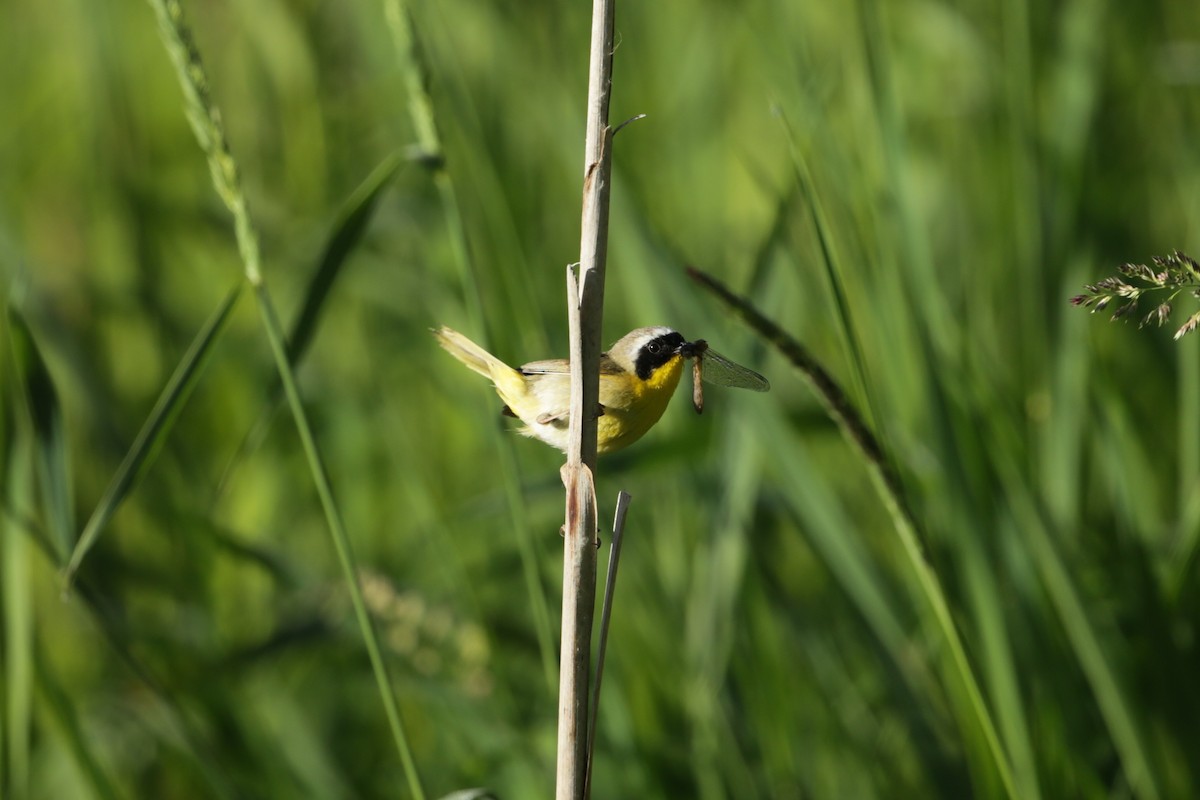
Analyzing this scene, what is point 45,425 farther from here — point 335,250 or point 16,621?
point 16,621

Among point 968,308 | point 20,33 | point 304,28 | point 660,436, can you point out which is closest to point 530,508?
point 660,436

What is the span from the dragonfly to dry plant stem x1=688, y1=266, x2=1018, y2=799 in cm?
5

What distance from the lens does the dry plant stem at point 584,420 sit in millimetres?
1001

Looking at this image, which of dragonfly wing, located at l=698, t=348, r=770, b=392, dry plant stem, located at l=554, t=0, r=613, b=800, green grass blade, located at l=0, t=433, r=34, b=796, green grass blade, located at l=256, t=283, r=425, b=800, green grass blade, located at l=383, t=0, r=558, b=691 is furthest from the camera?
green grass blade, located at l=0, t=433, r=34, b=796

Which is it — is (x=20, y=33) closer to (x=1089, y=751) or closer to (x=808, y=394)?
(x=808, y=394)

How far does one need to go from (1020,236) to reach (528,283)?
3.61 feet

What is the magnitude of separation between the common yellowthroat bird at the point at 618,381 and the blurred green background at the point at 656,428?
0.38ft

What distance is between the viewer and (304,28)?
3143 millimetres

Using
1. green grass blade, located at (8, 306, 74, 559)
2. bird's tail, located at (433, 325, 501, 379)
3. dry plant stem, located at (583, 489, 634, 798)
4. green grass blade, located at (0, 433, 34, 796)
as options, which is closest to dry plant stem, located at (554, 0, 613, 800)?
dry plant stem, located at (583, 489, 634, 798)

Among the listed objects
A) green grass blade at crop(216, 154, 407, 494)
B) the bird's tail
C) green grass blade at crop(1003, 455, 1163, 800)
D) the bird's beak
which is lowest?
green grass blade at crop(1003, 455, 1163, 800)

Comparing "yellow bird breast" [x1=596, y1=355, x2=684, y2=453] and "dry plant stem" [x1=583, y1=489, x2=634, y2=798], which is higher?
"yellow bird breast" [x1=596, y1=355, x2=684, y2=453]

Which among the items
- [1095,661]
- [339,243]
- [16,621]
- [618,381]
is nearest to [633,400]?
[618,381]

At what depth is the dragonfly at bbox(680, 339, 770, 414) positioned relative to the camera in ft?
3.68

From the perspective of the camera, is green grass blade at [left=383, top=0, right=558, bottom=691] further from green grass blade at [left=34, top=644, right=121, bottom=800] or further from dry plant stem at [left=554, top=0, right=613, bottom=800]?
green grass blade at [left=34, top=644, right=121, bottom=800]
